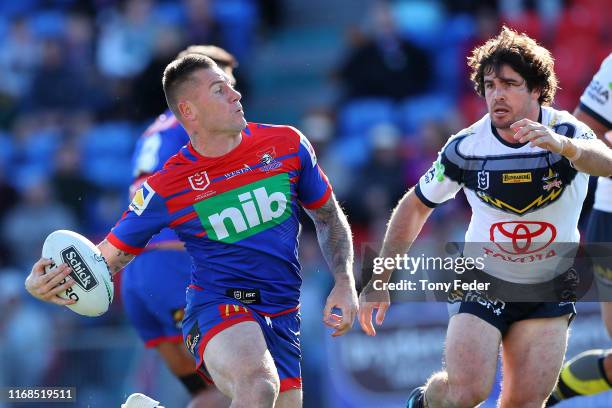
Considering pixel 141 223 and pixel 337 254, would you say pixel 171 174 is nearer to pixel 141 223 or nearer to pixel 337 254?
pixel 141 223

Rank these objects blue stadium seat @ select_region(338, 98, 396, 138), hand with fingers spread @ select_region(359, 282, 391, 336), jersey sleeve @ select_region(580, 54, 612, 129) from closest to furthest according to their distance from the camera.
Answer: hand with fingers spread @ select_region(359, 282, 391, 336) < jersey sleeve @ select_region(580, 54, 612, 129) < blue stadium seat @ select_region(338, 98, 396, 138)

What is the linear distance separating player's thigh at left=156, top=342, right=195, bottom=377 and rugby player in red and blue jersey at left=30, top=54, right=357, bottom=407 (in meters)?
1.77

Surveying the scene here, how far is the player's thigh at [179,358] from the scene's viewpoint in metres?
8.89

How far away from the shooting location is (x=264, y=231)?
7.08 m

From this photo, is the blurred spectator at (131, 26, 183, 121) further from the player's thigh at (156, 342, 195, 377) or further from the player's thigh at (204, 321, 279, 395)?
the player's thigh at (204, 321, 279, 395)

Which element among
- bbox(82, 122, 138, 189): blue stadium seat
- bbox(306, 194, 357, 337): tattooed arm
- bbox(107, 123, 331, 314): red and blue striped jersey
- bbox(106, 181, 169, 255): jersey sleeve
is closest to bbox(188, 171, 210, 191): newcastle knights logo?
bbox(107, 123, 331, 314): red and blue striped jersey

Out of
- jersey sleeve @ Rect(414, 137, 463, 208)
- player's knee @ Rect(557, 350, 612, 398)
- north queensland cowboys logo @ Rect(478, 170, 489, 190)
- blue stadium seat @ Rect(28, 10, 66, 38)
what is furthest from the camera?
blue stadium seat @ Rect(28, 10, 66, 38)

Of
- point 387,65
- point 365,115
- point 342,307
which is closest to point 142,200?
point 342,307

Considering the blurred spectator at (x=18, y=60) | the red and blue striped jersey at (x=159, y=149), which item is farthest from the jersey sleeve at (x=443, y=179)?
the blurred spectator at (x=18, y=60)

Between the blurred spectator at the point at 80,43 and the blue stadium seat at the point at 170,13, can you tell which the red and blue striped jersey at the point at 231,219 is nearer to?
the blue stadium seat at the point at 170,13

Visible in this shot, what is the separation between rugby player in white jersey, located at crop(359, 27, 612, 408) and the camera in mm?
6902

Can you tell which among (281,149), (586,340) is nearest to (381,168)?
(586,340)

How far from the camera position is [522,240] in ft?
23.3

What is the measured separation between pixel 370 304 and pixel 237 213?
3.26ft
